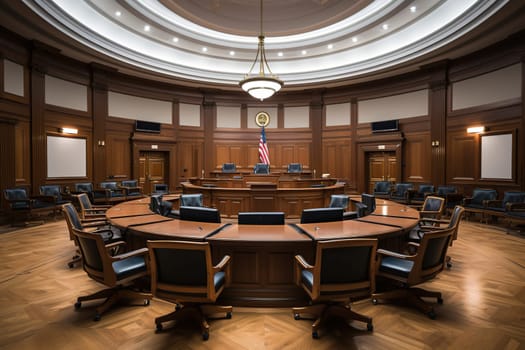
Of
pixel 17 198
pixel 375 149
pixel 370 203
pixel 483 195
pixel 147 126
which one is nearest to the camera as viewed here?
pixel 370 203

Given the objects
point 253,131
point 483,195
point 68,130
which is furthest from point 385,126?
point 68,130

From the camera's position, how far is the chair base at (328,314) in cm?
246

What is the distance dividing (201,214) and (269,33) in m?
7.29

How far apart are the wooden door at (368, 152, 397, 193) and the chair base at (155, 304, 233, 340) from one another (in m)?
9.51

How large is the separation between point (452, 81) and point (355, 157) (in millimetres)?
3892

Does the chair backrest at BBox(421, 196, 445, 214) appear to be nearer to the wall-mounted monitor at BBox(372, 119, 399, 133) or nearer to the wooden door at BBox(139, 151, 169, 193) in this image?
the wall-mounted monitor at BBox(372, 119, 399, 133)

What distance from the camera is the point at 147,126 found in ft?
34.7

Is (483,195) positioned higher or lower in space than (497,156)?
lower

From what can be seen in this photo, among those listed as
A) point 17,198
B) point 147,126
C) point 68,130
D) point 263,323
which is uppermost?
point 147,126

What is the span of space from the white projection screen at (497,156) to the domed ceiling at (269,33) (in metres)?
2.54

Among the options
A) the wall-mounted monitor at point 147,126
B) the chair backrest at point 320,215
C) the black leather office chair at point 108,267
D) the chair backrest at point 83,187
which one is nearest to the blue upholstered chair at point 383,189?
the chair backrest at point 320,215

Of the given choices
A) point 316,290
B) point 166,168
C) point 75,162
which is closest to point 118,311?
point 316,290

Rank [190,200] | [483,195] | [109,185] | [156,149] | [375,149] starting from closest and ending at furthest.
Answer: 1. [190,200]
2. [483,195]
3. [109,185]
4. [375,149]
5. [156,149]

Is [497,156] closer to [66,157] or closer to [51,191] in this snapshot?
[51,191]
